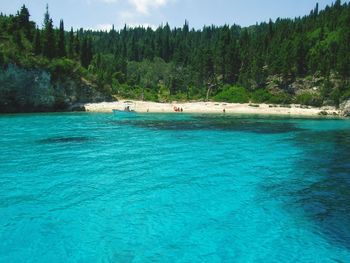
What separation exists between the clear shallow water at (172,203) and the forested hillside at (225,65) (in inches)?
2066

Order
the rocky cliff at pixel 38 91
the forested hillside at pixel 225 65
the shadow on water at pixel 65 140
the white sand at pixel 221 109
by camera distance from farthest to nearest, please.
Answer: the forested hillside at pixel 225 65 → the white sand at pixel 221 109 → the rocky cliff at pixel 38 91 → the shadow on water at pixel 65 140

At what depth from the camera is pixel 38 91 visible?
76.6 metres

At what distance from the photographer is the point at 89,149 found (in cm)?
3238

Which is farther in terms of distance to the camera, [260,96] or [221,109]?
[260,96]

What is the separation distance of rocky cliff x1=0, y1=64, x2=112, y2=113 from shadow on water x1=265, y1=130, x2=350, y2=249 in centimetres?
5848

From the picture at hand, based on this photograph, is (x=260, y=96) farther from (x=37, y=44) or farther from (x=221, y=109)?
(x=37, y=44)

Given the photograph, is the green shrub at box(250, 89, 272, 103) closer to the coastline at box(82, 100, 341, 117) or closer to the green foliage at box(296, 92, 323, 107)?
the coastline at box(82, 100, 341, 117)

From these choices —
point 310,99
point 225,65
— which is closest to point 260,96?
point 310,99

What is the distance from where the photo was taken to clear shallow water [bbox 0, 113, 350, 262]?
502 inches

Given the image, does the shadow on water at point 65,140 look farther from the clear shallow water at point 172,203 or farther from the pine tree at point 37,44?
the pine tree at point 37,44

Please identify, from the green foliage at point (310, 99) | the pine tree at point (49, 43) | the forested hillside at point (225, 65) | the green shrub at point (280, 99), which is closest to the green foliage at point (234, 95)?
the forested hillside at point (225, 65)

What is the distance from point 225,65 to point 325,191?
103 meters

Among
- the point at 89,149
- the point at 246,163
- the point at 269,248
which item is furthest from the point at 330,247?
the point at 89,149

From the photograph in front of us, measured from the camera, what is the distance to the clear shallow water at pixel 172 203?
502 inches
